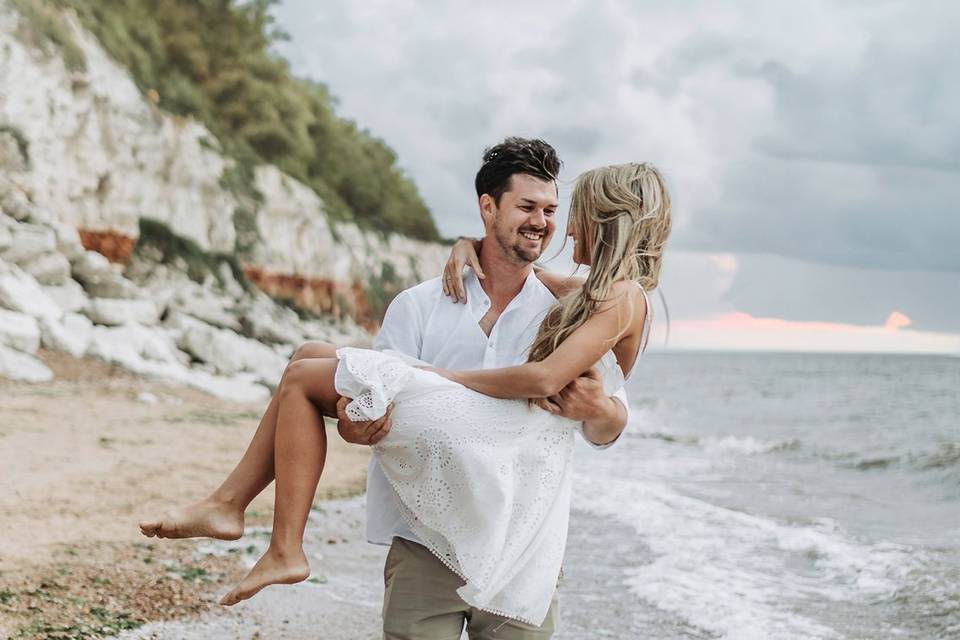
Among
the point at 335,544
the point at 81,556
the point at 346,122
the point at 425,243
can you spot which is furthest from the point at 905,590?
the point at 346,122

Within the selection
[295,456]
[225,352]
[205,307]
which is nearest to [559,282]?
[295,456]

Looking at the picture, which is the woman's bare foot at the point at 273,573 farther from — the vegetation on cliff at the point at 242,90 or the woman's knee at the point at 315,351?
the vegetation on cliff at the point at 242,90

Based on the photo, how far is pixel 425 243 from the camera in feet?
135

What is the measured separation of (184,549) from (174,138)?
1841 centimetres

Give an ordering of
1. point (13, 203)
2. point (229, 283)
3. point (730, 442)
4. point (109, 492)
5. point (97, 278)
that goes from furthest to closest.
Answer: point (229, 283)
point (730, 442)
point (97, 278)
point (13, 203)
point (109, 492)

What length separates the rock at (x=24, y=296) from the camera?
524 inches

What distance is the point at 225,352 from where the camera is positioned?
16500mm

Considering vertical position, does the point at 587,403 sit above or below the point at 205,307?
below

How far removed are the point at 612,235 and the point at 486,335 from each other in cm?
53

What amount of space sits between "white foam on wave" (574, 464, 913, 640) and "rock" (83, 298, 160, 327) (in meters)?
8.40

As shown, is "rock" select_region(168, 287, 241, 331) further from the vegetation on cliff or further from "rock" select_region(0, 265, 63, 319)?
the vegetation on cliff

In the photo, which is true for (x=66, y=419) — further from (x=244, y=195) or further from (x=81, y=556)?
(x=244, y=195)

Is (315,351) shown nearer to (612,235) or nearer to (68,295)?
(612,235)

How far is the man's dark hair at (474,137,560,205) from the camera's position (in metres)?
3.14
